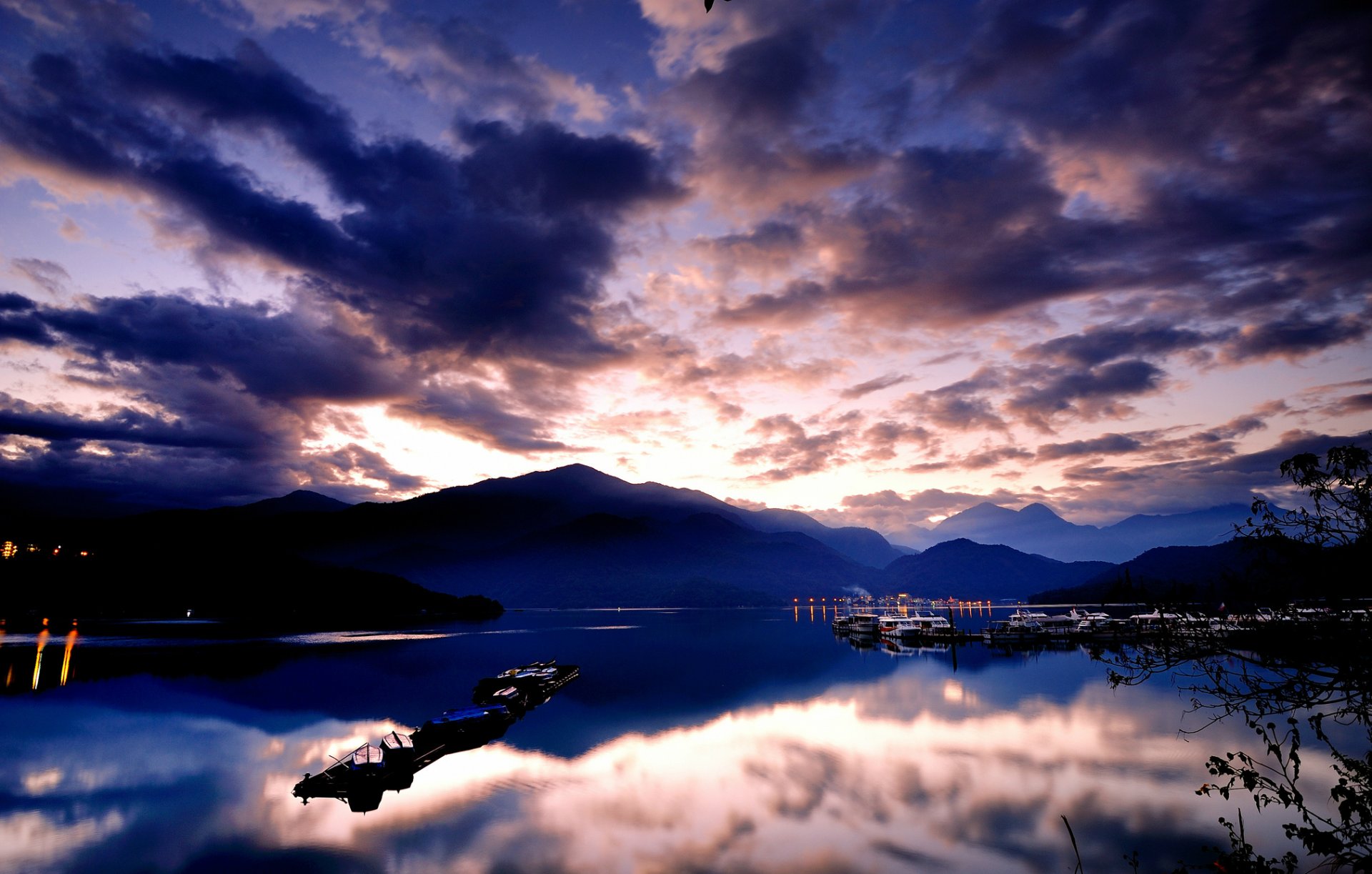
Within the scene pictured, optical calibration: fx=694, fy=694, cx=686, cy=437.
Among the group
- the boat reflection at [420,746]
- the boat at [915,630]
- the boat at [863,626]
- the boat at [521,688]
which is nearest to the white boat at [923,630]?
the boat at [915,630]

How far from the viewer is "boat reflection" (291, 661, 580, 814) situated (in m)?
32.9

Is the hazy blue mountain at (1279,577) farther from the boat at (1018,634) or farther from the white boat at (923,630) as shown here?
A: the white boat at (923,630)

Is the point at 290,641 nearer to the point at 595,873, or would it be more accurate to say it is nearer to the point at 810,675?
the point at 810,675

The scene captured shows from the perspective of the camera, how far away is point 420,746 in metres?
41.1

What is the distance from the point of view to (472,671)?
82812 millimetres

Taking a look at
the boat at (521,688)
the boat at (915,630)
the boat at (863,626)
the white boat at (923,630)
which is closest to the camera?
the boat at (521,688)

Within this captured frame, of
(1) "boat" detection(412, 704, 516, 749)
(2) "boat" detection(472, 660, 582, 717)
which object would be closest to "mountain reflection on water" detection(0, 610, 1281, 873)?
(1) "boat" detection(412, 704, 516, 749)

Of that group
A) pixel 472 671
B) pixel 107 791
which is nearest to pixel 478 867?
pixel 107 791

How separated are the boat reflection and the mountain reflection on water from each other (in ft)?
3.34

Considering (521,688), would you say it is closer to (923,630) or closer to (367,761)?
(367,761)

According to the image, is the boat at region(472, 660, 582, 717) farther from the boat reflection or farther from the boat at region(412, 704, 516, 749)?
the boat at region(412, 704, 516, 749)

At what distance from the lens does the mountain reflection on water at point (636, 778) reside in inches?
1035

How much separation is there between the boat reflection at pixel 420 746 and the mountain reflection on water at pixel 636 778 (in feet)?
3.34

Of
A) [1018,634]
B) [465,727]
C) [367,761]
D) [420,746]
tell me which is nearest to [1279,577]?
[367,761]
